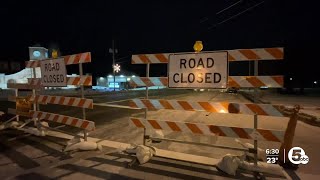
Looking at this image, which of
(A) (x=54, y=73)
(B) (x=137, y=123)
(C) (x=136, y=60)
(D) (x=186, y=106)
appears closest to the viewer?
(D) (x=186, y=106)

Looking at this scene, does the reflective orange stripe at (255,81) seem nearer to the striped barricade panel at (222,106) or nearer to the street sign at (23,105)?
the striped barricade panel at (222,106)

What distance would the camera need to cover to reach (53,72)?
25.8ft

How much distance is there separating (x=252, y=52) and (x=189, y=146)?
10.3 feet

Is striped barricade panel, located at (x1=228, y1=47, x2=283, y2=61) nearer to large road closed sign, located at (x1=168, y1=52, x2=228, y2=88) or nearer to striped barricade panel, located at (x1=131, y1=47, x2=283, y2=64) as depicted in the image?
striped barricade panel, located at (x1=131, y1=47, x2=283, y2=64)

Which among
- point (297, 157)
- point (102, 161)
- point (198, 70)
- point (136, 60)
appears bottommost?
point (102, 161)

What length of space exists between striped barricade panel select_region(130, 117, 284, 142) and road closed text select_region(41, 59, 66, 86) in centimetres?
260

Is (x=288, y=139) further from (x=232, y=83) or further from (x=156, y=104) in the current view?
(x=156, y=104)

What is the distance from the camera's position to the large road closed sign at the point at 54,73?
7.57 m

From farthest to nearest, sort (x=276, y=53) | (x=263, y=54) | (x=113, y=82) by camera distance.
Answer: (x=113, y=82) < (x=263, y=54) < (x=276, y=53)

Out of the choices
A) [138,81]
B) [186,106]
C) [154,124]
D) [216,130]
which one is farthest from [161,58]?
[216,130]

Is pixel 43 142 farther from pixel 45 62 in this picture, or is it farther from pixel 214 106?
pixel 214 106

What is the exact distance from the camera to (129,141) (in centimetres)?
784

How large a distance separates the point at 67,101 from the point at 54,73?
1026 mm

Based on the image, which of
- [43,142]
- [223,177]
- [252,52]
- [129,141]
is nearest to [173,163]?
[223,177]
